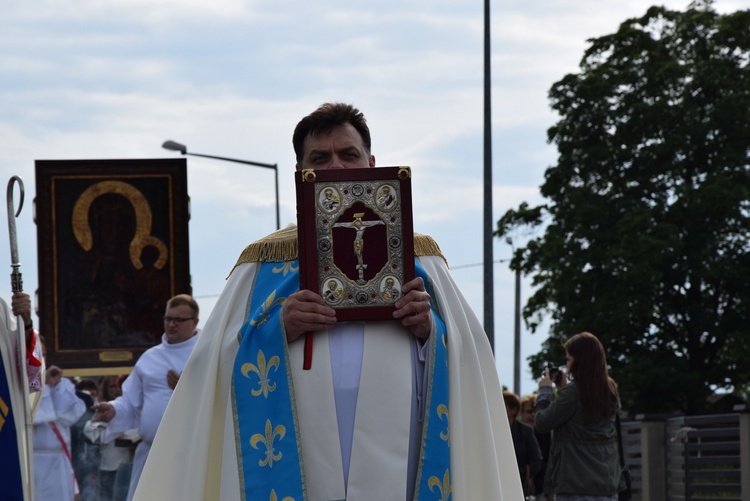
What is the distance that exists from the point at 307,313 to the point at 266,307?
A: 8.1 inches

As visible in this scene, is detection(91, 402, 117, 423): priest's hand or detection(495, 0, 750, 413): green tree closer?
detection(91, 402, 117, 423): priest's hand

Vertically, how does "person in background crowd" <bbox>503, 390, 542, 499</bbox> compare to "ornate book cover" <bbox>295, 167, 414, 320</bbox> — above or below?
below

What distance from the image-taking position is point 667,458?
1688 cm

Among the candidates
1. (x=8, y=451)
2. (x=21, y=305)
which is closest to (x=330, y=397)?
(x=21, y=305)

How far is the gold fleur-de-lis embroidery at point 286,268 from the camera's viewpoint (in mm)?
4496

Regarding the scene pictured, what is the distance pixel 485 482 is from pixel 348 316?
0.65 metres

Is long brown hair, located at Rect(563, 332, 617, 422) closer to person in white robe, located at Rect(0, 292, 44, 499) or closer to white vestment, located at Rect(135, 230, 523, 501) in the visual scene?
person in white robe, located at Rect(0, 292, 44, 499)

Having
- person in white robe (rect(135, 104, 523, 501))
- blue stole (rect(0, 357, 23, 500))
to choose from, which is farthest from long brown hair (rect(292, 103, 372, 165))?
blue stole (rect(0, 357, 23, 500))

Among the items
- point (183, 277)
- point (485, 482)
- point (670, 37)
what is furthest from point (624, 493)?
point (670, 37)

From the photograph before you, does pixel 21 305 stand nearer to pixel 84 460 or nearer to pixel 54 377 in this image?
pixel 54 377

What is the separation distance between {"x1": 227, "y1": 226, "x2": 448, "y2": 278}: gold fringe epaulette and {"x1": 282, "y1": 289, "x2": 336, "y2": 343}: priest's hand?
0.27 metres

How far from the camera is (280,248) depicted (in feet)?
14.9

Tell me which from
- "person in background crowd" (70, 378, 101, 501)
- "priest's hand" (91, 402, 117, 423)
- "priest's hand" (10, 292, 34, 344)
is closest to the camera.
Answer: "priest's hand" (10, 292, 34, 344)

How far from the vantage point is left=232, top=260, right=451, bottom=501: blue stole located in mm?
4266
